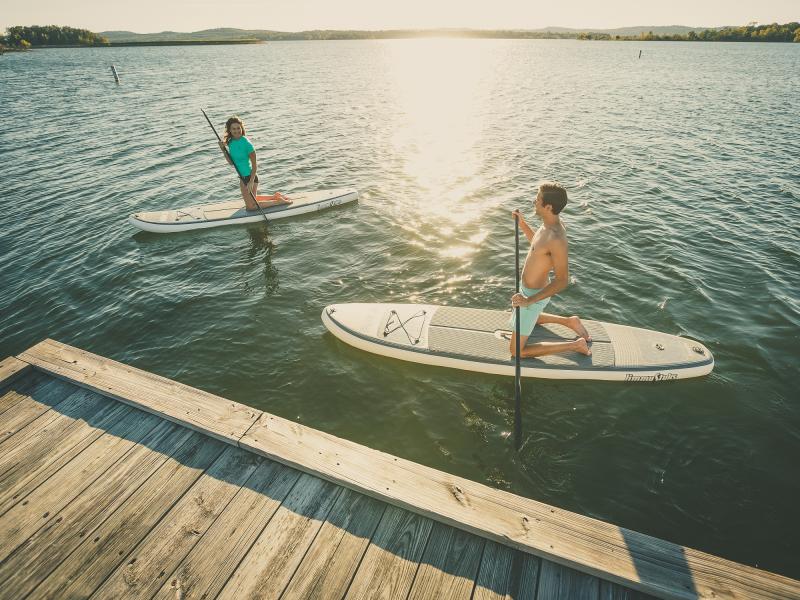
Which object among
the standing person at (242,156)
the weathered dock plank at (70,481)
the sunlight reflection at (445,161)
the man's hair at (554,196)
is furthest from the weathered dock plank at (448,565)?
the standing person at (242,156)

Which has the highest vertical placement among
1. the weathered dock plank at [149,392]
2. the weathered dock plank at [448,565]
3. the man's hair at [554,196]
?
the man's hair at [554,196]

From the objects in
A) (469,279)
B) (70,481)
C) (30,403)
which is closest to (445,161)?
(469,279)

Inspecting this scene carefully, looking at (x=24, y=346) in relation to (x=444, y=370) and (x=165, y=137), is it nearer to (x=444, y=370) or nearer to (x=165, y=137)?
(x=444, y=370)

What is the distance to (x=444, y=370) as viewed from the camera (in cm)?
731

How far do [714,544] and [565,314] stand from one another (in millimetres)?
4725

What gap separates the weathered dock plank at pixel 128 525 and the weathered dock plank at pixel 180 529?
0.09 m

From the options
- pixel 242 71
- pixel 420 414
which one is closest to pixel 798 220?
pixel 420 414

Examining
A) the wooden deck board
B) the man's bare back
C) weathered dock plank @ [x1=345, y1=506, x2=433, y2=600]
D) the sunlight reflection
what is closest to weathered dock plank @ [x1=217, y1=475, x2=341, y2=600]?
weathered dock plank @ [x1=345, y1=506, x2=433, y2=600]

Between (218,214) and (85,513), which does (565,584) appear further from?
(218,214)

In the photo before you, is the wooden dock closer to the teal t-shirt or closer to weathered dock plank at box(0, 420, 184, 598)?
weathered dock plank at box(0, 420, 184, 598)

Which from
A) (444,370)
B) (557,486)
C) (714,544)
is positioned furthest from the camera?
(444,370)

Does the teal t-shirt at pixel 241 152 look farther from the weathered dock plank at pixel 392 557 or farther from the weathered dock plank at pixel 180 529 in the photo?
the weathered dock plank at pixel 392 557

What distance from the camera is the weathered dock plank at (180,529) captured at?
11.6 ft

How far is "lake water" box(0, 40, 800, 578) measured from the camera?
586 centimetres
